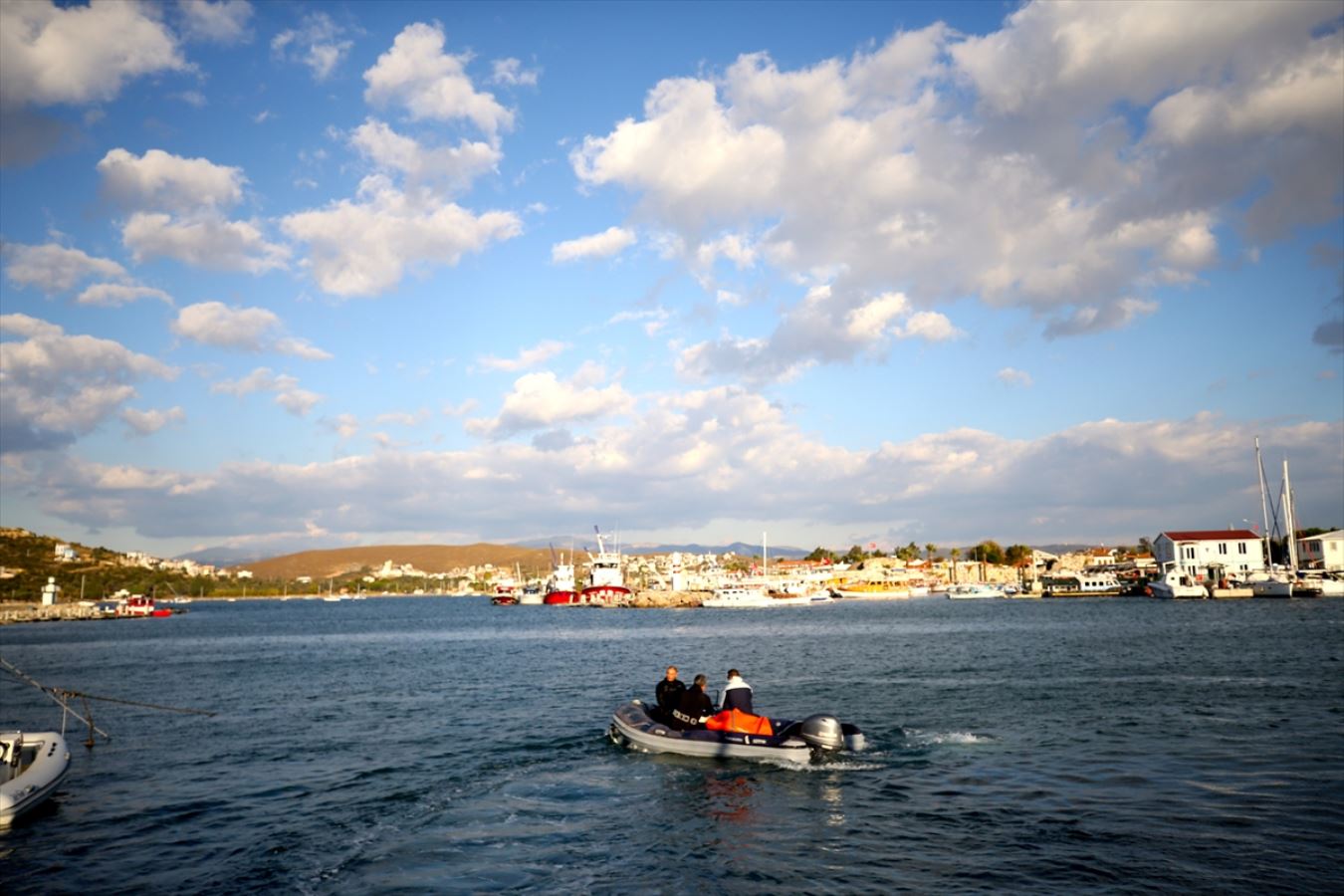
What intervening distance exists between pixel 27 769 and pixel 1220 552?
159099 mm

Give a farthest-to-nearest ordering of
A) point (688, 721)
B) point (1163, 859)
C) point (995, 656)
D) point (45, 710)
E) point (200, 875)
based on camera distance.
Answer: point (995, 656)
point (45, 710)
point (688, 721)
point (200, 875)
point (1163, 859)

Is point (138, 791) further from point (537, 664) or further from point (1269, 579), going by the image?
point (1269, 579)

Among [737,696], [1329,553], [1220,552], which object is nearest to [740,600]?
[1220,552]

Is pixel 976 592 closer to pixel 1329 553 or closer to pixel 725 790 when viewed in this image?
pixel 1329 553

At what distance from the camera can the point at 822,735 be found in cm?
2450

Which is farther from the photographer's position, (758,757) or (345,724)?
(345,724)

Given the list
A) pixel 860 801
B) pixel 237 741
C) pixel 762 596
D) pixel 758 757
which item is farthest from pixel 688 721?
pixel 762 596

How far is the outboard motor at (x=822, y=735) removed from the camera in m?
24.4

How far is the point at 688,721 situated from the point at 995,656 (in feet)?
124

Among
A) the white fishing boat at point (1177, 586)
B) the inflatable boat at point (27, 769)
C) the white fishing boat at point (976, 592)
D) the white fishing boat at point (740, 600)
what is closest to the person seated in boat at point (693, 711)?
the inflatable boat at point (27, 769)

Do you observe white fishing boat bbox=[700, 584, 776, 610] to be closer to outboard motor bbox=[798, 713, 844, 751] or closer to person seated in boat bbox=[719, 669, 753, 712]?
person seated in boat bbox=[719, 669, 753, 712]

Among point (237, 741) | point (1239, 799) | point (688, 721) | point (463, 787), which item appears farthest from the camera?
point (237, 741)

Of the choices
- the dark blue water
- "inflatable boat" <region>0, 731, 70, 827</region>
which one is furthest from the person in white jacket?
"inflatable boat" <region>0, 731, 70, 827</region>

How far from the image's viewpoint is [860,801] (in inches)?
815
